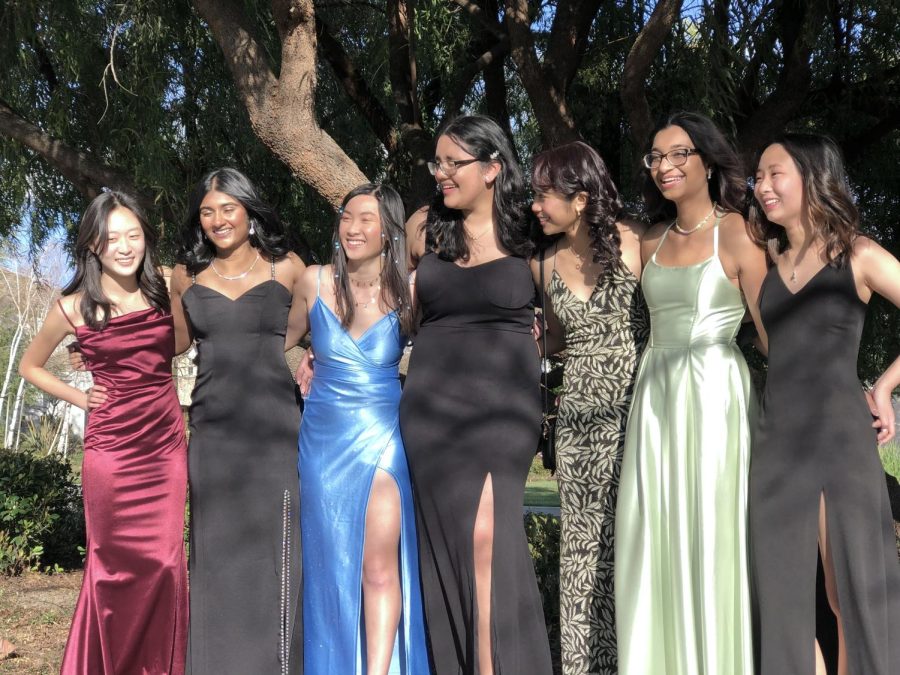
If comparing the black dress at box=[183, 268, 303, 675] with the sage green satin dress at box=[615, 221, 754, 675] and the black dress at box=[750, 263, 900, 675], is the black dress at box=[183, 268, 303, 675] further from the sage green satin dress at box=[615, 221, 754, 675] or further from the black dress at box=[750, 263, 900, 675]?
the black dress at box=[750, 263, 900, 675]

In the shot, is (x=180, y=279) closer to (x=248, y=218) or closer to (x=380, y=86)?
(x=248, y=218)

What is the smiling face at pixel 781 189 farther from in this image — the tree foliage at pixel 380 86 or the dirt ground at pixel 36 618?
the dirt ground at pixel 36 618

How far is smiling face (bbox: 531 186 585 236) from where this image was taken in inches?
149

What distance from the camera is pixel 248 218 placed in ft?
13.7

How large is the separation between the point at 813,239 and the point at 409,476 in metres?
1.70

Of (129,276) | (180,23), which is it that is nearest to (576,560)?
(129,276)

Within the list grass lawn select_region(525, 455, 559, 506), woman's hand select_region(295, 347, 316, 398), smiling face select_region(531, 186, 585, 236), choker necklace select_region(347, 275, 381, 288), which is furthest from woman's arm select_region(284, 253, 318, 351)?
grass lawn select_region(525, 455, 559, 506)

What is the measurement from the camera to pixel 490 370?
A: 12.3ft

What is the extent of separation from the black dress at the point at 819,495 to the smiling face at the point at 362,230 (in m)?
1.53

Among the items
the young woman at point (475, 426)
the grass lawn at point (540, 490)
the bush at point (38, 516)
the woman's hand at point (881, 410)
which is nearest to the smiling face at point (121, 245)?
the young woman at point (475, 426)

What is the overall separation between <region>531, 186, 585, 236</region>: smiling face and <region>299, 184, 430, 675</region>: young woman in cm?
57

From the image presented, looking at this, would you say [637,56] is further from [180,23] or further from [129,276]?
[180,23]

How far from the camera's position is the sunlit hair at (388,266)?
3926 millimetres

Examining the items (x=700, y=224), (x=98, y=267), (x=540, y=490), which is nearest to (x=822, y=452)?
(x=700, y=224)
